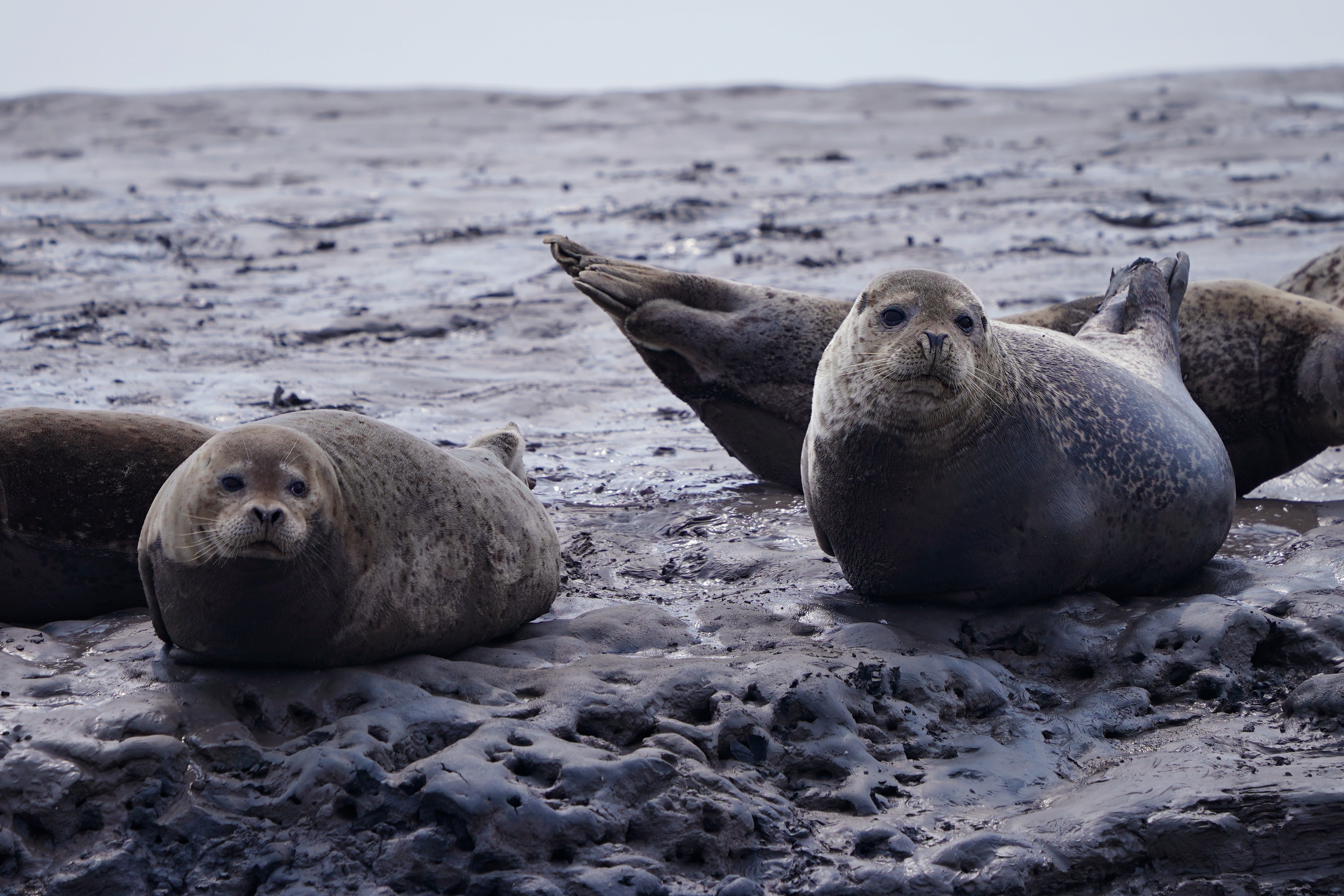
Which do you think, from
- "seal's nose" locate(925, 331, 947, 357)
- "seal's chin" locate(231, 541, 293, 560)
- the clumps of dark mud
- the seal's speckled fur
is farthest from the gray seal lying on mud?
"seal's chin" locate(231, 541, 293, 560)

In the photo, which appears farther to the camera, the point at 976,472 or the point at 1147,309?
the point at 1147,309

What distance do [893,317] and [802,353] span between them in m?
1.65

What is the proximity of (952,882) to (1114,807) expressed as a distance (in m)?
0.43

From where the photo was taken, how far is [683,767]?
2.91m

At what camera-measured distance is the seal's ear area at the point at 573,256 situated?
18.4 feet

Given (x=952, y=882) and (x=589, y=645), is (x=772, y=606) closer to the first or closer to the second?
(x=589, y=645)

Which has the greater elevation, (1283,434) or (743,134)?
(743,134)

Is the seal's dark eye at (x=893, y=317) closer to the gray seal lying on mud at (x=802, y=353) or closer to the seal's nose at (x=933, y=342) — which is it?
the seal's nose at (x=933, y=342)

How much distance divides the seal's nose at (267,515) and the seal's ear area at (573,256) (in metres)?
2.82

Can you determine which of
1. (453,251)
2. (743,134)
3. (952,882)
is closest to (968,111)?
(743,134)

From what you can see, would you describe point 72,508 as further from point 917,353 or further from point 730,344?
point 730,344

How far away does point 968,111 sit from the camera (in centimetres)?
2062

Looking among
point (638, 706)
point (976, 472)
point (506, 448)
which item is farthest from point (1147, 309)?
→ point (638, 706)

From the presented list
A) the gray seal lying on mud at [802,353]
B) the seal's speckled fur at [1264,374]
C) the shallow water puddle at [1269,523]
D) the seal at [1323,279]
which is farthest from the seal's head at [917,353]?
the seal at [1323,279]
